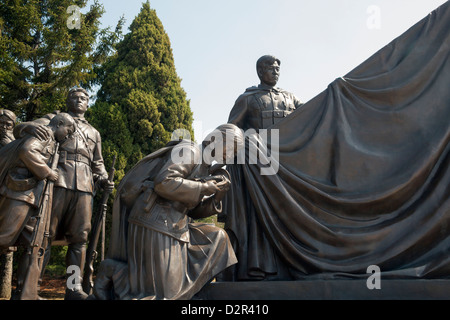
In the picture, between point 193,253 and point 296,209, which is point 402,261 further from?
point 193,253

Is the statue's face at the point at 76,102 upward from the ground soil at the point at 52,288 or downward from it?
upward

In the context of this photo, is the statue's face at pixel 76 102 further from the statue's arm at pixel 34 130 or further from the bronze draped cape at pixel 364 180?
the bronze draped cape at pixel 364 180

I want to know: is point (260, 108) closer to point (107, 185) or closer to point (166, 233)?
point (166, 233)

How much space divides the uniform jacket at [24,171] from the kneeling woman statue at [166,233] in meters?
1.23

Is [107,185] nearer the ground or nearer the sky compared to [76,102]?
nearer the ground

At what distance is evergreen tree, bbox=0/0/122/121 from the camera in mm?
11000

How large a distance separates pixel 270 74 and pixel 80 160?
264 centimetres

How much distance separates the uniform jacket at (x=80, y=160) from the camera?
17.0ft

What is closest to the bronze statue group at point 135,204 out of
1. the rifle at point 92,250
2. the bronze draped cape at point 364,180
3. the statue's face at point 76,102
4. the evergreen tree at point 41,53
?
the rifle at point 92,250

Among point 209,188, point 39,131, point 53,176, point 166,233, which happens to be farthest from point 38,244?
point 209,188

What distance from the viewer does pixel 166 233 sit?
141 inches

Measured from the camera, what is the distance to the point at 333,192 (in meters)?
4.14
